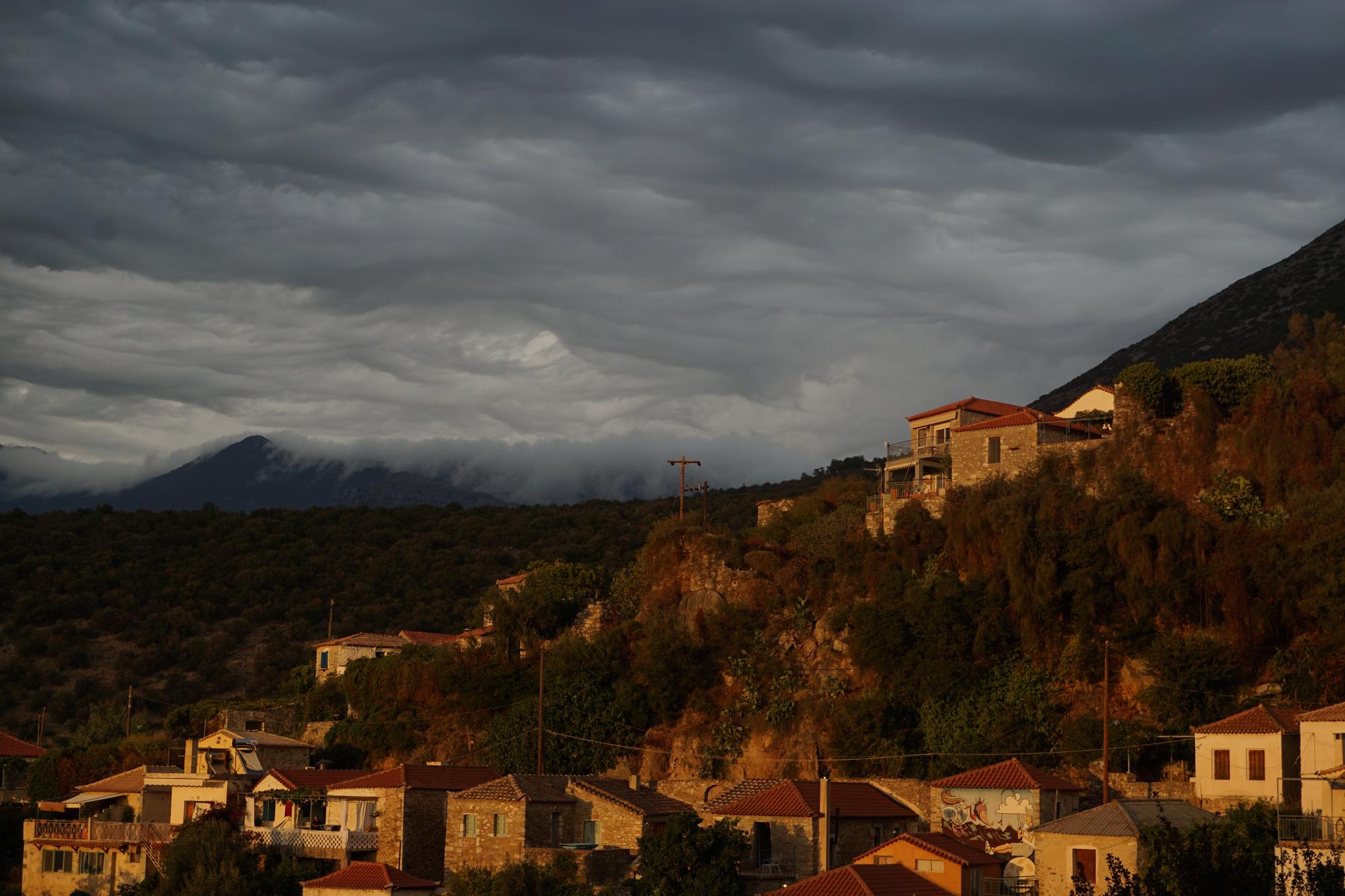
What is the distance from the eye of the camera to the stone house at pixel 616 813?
49.8 metres

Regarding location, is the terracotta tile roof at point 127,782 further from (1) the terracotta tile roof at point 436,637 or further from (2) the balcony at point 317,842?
(1) the terracotta tile roof at point 436,637

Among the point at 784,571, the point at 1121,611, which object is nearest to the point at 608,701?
the point at 784,571

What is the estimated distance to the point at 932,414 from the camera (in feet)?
220

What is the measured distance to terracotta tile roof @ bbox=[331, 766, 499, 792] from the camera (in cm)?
5406

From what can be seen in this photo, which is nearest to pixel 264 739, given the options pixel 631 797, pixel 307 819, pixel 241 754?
pixel 241 754

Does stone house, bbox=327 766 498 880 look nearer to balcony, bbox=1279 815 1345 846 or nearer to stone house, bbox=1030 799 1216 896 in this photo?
stone house, bbox=1030 799 1216 896

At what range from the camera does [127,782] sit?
6081cm

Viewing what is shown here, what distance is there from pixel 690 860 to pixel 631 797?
7.65 meters

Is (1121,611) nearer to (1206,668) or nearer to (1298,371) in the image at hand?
(1206,668)

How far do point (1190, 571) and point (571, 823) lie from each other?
21.6 meters

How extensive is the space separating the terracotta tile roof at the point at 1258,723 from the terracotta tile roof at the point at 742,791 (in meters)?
13.1

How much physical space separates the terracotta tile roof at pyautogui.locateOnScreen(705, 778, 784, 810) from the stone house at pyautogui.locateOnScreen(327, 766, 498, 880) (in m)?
8.64

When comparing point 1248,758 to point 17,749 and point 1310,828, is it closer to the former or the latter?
point 1310,828

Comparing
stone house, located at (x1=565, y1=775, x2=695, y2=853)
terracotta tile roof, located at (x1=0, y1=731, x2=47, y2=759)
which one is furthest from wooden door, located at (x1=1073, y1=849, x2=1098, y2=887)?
terracotta tile roof, located at (x1=0, y1=731, x2=47, y2=759)
